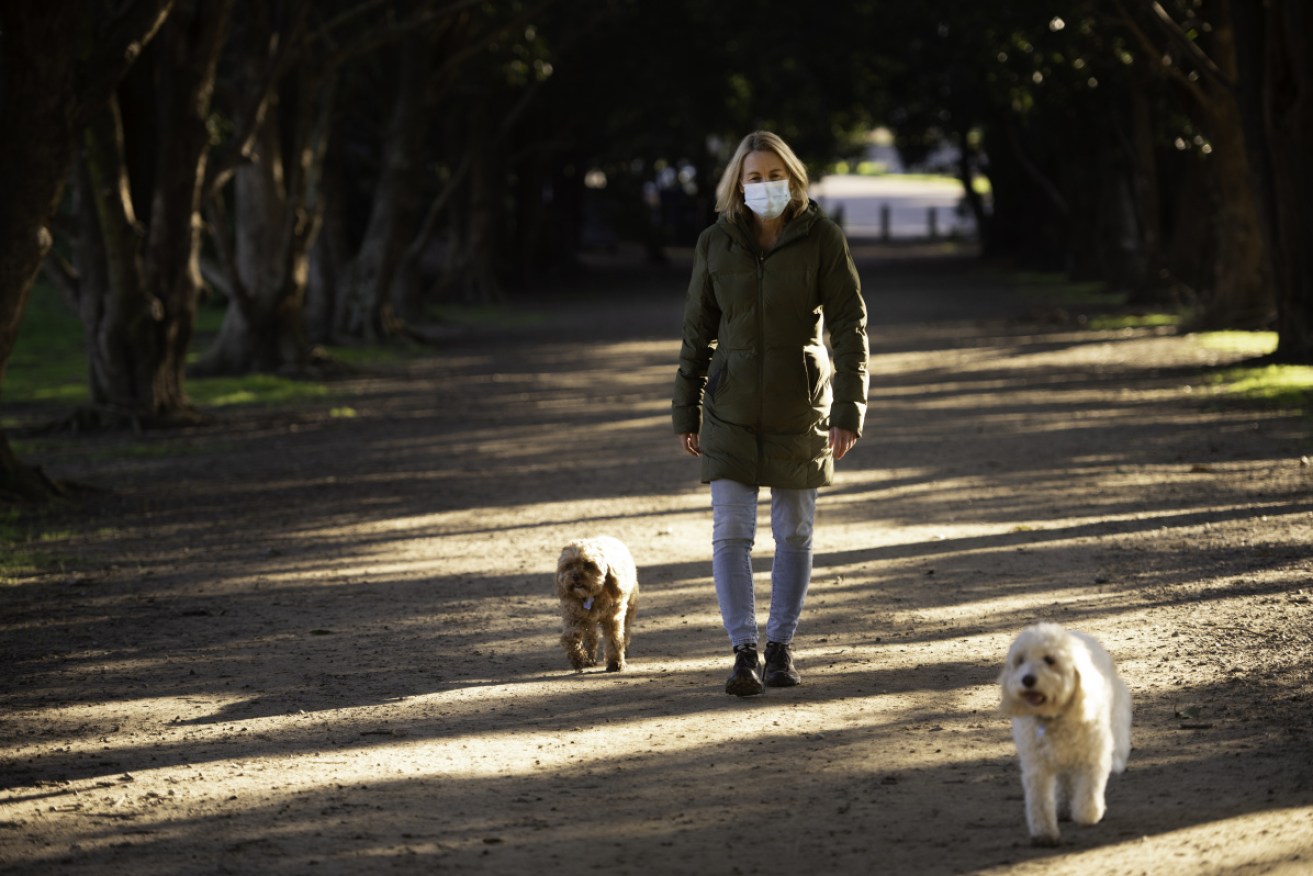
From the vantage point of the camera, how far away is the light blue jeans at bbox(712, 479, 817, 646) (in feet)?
23.0

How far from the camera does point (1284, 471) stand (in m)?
13.1

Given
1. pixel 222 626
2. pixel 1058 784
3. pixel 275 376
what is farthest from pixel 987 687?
pixel 275 376

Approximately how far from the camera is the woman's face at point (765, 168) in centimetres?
680

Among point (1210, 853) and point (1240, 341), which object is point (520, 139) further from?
point (1210, 853)

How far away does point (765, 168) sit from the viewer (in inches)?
268

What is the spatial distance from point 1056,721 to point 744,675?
2042 millimetres

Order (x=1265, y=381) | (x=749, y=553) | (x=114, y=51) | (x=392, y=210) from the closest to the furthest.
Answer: (x=749, y=553), (x=114, y=51), (x=1265, y=381), (x=392, y=210)

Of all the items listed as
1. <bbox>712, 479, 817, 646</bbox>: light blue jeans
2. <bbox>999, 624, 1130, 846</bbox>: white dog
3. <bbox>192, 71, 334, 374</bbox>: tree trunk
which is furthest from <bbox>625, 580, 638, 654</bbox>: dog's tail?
<bbox>192, 71, 334, 374</bbox>: tree trunk

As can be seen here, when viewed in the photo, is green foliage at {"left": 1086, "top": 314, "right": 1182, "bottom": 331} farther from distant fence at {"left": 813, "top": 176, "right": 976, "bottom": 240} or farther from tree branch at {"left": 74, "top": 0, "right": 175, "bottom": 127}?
distant fence at {"left": 813, "top": 176, "right": 976, "bottom": 240}

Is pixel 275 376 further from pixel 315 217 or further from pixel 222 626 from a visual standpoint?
pixel 222 626

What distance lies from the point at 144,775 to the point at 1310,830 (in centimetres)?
373

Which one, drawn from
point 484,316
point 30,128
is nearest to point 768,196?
point 30,128

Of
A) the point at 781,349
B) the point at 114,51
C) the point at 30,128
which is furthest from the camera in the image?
the point at 114,51

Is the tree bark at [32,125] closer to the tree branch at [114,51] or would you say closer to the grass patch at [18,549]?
the tree branch at [114,51]
